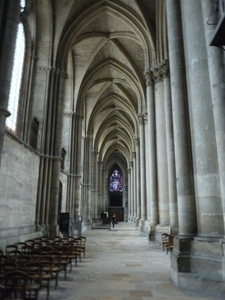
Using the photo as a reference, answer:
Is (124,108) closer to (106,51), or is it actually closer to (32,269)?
(106,51)

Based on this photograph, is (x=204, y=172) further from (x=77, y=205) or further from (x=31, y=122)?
(x=77, y=205)

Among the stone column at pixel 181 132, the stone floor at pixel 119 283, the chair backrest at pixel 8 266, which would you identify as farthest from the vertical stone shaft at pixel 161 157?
the chair backrest at pixel 8 266

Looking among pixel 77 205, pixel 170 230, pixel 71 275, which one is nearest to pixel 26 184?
pixel 71 275

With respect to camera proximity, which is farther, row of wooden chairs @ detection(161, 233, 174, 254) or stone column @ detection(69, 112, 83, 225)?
stone column @ detection(69, 112, 83, 225)

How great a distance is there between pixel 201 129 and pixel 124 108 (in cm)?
2681

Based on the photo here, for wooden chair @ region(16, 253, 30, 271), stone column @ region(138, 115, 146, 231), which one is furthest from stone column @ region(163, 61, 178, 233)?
stone column @ region(138, 115, 146, 231)

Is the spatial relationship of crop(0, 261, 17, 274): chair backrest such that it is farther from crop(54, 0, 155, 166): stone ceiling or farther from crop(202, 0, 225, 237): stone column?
crop(54, 0, 155, 166): stone ceiling

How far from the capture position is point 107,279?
20.8 feet

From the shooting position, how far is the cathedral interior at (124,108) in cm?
581

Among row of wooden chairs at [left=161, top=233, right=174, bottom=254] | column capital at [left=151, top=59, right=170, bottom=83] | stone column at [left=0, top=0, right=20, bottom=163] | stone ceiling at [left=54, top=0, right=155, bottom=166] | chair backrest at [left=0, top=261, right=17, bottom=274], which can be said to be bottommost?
row of wooden chairs at [left=161, top=233, right=174, bottom=254]

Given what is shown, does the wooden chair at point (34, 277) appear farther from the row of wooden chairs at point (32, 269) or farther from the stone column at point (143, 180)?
the stone column at point (143, 180)

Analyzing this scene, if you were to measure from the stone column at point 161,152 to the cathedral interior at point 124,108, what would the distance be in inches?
2.2

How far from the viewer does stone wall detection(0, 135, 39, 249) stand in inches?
381

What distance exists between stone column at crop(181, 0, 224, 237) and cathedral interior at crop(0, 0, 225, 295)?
0.02 meters
